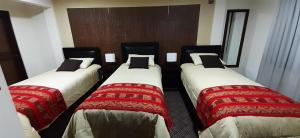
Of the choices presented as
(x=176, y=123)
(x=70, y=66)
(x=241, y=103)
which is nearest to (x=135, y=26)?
(x=70, y=66)

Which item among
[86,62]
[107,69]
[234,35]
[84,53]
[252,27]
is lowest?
[107,69]

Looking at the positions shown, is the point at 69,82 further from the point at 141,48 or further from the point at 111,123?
the point at 141,48

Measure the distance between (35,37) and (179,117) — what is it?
3.56m

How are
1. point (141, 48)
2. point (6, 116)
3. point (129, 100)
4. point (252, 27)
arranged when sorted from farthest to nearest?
1. point (141, 48)
2. point (252, 27)
3. point (129, 100)
4. point (6, 116)

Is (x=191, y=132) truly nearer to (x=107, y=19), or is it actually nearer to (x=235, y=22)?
→ (x=235, y=22)

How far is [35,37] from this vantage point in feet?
10.7

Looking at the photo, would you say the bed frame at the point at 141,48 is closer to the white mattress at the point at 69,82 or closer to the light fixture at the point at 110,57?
the light fixture at the point at 110,57

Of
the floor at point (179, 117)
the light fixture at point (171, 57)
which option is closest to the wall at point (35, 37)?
the light fixture at point (171, 57)

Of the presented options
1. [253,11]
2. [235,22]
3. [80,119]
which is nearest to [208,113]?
[80,119]

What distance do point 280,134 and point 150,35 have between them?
8.76 feet

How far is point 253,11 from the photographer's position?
3.05 meters

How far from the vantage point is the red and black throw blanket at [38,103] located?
1.67 metres

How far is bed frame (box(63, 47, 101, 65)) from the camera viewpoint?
341 centimetres

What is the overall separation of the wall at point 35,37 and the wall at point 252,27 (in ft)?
12.1
